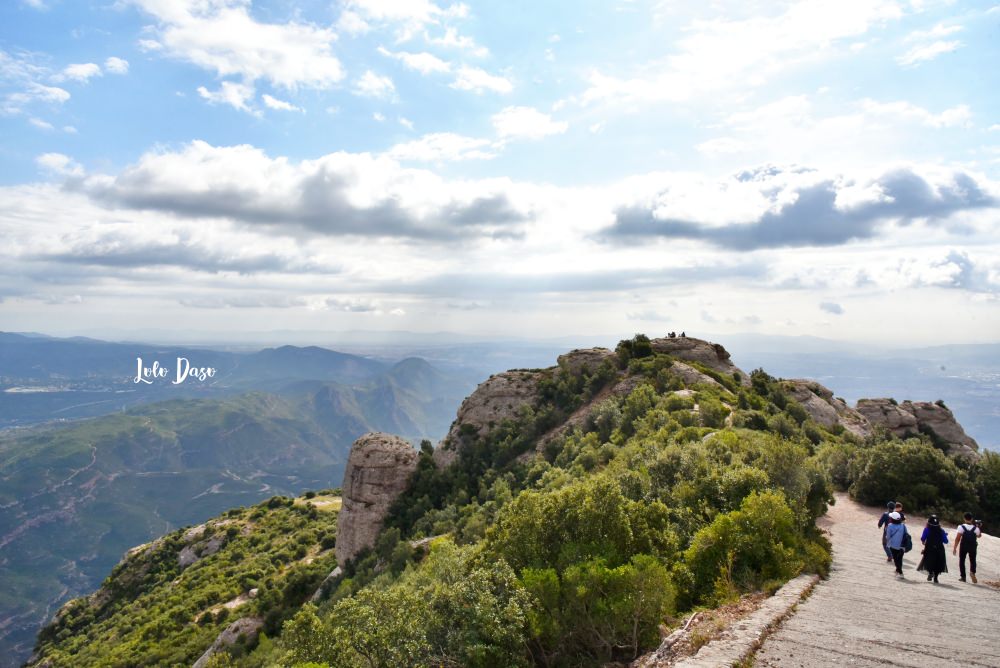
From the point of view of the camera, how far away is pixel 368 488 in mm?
47969

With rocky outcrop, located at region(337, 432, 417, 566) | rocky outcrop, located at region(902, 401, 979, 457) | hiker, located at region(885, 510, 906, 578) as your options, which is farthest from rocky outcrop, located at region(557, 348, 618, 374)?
hiker, located at region(885, 510, 906, 578)

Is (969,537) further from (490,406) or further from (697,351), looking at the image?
(697,351)

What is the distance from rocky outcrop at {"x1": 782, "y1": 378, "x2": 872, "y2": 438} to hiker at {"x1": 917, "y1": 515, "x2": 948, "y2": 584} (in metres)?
35.6

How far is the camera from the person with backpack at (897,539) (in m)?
15.8

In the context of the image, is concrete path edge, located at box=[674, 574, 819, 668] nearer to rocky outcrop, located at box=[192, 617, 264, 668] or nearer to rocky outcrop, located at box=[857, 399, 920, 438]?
rocky outcrop, located at box=[192, 617, 264, 668]

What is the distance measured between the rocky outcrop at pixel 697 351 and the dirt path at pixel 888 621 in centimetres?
4433

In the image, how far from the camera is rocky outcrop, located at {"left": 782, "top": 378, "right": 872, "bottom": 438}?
50.5 m

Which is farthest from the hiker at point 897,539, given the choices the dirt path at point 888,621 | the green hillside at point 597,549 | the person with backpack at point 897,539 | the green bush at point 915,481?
the green bush at point 915,481

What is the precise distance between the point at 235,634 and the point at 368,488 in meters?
14.5

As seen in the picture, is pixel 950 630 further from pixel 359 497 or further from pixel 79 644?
pixel 79 644

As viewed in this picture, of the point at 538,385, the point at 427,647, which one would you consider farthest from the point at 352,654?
the point at 538,385

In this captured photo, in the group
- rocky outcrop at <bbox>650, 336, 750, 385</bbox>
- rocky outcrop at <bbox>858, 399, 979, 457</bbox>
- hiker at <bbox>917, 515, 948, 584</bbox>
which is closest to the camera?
hiker at <bbox>917, 515, 948, 584</bbox>

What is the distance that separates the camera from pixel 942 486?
24.7 metres

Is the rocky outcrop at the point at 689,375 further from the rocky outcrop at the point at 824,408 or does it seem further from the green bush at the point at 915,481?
the green bush at the point at 915,481
